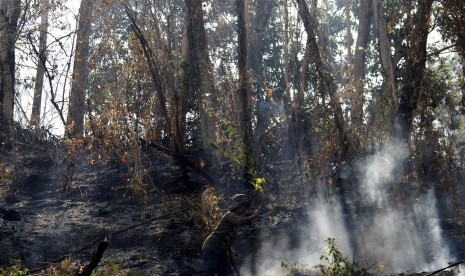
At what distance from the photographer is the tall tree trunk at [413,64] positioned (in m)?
12.8

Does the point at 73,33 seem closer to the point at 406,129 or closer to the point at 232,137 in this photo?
the point at 232,137

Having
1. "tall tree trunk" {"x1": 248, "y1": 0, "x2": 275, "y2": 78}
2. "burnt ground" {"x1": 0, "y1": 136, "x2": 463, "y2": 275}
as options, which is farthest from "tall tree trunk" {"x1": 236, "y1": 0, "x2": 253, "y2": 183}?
"tall tree trunk" {"x1": 248, "y1": 0, "x2": 275, "y2": 78}

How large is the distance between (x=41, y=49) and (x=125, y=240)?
576 centimetres

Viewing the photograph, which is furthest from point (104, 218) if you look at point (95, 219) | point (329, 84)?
point (329, 84)

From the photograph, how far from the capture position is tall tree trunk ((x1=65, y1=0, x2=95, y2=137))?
1703 cm

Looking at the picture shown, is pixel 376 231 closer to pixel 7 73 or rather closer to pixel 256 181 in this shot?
pixel 256 181

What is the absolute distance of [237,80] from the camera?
14398mm

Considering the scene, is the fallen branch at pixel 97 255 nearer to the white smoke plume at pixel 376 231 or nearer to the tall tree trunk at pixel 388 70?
the white smoke plume at pixel 376 231

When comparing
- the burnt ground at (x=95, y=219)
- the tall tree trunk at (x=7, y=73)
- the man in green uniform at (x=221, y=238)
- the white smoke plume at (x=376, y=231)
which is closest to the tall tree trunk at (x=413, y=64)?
the white smoke plume at (x=376, y=231)

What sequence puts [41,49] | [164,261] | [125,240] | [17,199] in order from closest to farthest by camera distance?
[164,261] < [125,240] < [17,199] < [41,49]

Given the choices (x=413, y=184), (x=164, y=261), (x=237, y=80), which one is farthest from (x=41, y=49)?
(x=413, y=184)

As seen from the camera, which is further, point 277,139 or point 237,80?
point 277,139

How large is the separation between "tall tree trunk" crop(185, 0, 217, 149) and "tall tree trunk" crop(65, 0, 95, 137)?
2.80 meters

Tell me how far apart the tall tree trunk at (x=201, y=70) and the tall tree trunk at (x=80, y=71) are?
280 cm
